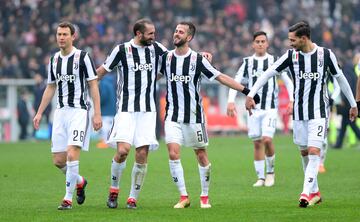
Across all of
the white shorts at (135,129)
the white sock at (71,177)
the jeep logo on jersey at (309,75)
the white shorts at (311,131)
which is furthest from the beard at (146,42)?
the white shorts at (311,131)

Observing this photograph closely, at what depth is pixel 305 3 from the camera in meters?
41.4

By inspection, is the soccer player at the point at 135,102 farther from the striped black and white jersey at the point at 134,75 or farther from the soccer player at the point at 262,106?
the soccer player at the point at 262,106

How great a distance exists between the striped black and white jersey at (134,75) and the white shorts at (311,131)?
6.23ft

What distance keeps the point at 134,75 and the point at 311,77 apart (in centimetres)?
223

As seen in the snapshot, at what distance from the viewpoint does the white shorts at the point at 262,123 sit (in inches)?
631

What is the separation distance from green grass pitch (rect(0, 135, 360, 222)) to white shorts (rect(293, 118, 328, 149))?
2.64 feet

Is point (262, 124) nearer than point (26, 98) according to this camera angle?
Yes

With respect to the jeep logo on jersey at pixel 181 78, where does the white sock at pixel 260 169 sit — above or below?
below

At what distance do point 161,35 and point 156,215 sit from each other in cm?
2455

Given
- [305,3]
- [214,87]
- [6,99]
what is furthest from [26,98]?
[305,3]

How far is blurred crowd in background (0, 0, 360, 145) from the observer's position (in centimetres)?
3259

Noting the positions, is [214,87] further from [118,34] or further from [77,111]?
[77,111]

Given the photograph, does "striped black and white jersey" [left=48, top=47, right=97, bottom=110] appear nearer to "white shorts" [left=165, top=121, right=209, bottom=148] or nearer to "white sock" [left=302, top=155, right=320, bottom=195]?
"white shorts" [left=165, top=121, right=209, bottom=148]

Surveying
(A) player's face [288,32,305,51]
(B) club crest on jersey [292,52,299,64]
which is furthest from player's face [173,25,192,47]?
(B) club crest on jersey [292,52,299,64]
